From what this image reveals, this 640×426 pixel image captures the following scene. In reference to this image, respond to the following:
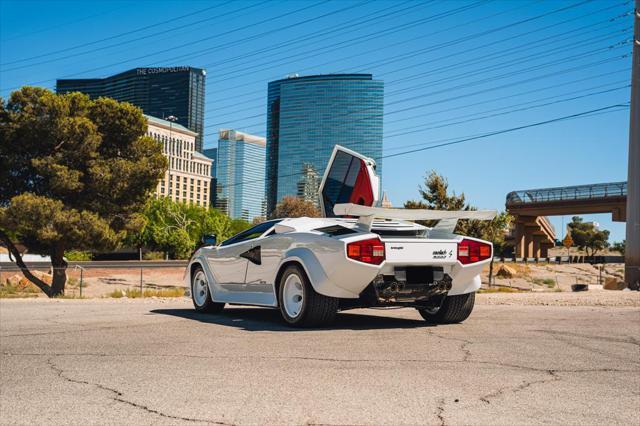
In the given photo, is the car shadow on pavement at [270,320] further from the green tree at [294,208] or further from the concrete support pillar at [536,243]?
the concrete support pillar at [536,243]

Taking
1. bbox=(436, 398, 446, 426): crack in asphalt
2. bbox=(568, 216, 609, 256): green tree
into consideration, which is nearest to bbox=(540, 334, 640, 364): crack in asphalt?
bbox=(436, 398, 446, 426): crack in asphalt

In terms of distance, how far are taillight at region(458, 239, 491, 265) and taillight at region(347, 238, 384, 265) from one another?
1.21m

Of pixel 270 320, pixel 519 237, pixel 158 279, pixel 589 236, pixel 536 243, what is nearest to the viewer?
pixel 270 320

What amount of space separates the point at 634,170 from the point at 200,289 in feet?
75.8

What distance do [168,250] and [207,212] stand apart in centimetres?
1455

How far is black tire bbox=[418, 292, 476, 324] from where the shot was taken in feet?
29.6

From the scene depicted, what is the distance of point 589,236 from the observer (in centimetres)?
10994

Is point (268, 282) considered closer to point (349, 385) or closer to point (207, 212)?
point (349, 385)

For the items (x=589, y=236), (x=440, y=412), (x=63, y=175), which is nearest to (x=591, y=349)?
(x=440, y=412)

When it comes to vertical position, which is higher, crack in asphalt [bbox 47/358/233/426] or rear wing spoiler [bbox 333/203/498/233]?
rear wing spoiler [bbox 333/203/498/233]

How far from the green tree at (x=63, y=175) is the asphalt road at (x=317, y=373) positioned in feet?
64.0

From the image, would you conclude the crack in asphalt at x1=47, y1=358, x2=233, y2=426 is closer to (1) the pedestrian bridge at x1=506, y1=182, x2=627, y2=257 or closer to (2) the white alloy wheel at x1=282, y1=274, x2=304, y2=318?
(2) the white alloy wheel at x1=282, y1=274, x2=304, y2=318

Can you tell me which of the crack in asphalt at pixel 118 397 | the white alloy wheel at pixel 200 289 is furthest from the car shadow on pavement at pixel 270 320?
the crack in asphalt at pixel 118 397

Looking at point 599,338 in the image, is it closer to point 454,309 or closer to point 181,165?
point 454,309
